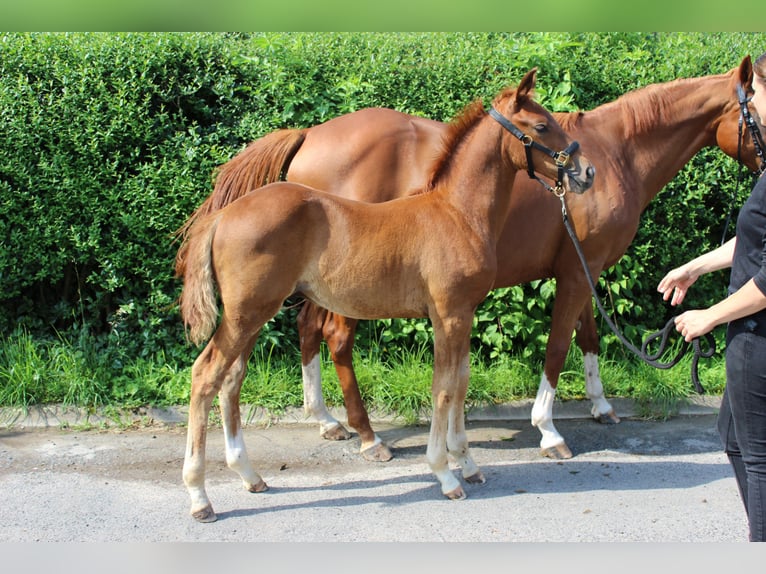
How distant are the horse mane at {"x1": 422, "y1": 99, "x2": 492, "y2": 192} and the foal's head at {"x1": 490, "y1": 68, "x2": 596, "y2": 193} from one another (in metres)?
0.14

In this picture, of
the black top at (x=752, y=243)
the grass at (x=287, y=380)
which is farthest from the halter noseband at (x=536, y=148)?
the grass at (x=287, y=380)

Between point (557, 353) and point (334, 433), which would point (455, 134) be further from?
point (334, 433)

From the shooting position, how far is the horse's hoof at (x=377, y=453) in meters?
4.78

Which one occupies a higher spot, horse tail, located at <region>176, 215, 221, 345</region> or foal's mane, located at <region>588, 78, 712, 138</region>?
foal's mane, located at <region>588, 78, 712, 138</region>

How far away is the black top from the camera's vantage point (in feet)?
8.66

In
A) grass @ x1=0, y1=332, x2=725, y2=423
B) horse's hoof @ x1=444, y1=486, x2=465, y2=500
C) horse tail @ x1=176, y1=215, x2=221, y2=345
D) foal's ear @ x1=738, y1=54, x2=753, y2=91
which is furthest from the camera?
grass @ x1=0, y1=332, x2=725, y2=423

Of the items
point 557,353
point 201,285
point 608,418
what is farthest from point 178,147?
point 608,418

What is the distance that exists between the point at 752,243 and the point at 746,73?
2375 mm

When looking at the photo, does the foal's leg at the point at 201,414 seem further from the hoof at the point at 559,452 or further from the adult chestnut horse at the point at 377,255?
the hoof at the point at 559,452

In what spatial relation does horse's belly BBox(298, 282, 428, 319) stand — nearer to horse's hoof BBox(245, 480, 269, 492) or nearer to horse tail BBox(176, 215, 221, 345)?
horse tail BBox(176, 215, 221, 345)

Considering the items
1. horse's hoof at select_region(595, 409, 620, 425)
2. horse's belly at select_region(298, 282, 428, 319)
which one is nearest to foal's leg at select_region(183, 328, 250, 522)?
horse's belly at select_region(298, 282, 428, 319)

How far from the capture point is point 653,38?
675cm

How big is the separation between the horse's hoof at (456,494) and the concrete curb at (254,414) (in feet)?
4.27

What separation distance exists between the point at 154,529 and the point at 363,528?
1.06 meters
